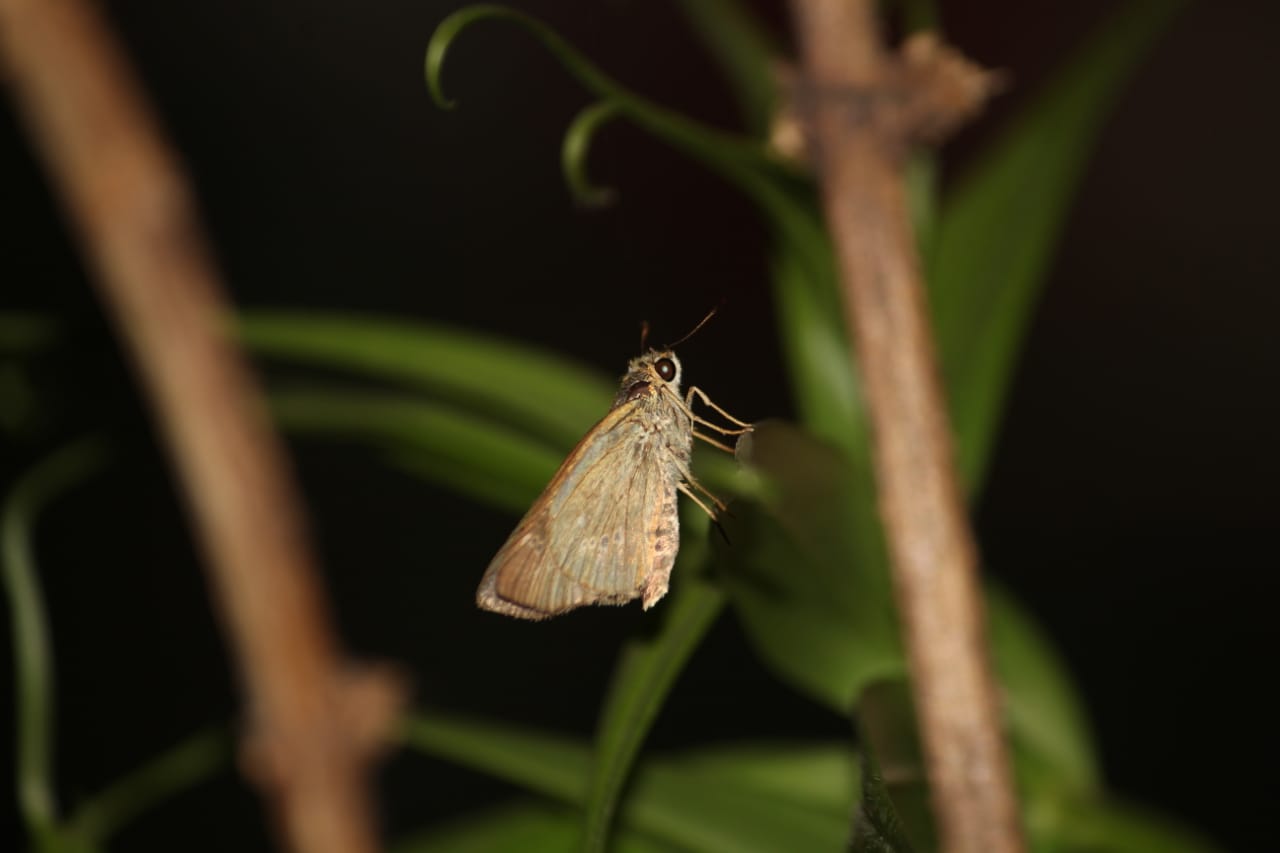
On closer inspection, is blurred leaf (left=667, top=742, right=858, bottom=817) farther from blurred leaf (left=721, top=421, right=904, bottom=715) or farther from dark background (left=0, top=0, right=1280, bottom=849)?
dark background (left=0, top=0, right=1280, bottom=849)

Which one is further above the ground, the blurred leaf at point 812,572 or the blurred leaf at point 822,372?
the blurred leaf at point 822,372

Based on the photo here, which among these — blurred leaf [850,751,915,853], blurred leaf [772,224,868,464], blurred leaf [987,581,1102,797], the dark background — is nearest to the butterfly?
blurred leaf [772,224,868,464]

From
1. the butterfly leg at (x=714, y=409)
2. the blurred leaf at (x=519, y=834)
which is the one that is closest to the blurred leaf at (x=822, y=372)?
the butterfly leg at (x=714, y=409)

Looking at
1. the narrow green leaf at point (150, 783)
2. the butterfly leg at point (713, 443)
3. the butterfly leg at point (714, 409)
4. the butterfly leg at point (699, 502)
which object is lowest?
the narrow green leaf at point (150, 783)

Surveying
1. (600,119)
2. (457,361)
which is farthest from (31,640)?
(600,119)

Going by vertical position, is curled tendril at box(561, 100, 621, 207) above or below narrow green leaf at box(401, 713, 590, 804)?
above

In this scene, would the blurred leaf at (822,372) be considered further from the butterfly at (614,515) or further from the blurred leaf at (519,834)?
the blurred leaf at (519,834)

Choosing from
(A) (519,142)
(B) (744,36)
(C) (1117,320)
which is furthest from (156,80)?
(C) (1117,320)
